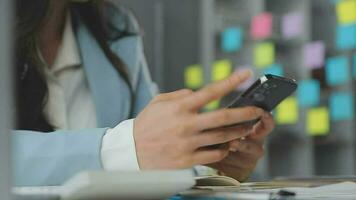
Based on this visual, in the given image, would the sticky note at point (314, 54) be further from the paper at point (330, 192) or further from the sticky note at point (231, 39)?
the paper at point (330, 192)

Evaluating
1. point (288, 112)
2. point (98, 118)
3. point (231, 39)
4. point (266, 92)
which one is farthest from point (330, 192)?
point (231, 39)

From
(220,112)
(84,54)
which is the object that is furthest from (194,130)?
(84,54)

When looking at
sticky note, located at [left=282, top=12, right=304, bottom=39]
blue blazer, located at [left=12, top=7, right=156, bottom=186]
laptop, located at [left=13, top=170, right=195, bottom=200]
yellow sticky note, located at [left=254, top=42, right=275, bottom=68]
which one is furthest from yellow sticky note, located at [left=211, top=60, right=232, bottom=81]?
laptop, located at [left=13, top=170, right=195, bottom=200]

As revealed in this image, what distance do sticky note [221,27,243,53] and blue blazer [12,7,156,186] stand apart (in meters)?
1.72

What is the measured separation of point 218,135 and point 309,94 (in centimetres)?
204

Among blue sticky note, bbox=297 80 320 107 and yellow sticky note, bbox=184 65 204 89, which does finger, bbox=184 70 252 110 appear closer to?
yellow sticky note, bbox=184 65 204 89

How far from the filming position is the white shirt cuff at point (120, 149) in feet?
1.83

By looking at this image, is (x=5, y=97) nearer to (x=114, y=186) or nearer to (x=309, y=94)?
(x=114, y=186)

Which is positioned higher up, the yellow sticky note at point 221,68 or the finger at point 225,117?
the finger at point 225,117

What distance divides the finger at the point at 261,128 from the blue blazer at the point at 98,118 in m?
0.20

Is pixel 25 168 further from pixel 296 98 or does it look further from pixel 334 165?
pixel 334 165

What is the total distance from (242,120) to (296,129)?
2.08 metres

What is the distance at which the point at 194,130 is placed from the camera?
589mm

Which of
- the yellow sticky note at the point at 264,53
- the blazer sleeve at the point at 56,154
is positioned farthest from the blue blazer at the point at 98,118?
the yellow sticky note at the point at 264,53
